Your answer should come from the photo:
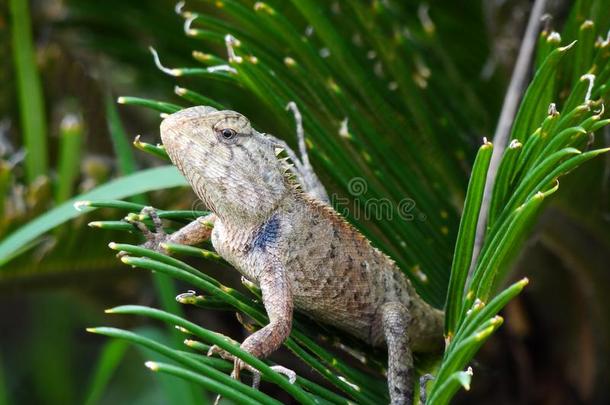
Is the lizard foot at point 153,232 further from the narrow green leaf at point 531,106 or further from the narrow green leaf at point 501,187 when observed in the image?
the narrow green leaf at point 531,106

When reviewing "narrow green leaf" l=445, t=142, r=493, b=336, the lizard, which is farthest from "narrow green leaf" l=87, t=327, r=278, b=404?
"narrow green leaf" l=445, t=142, r=493, b=336

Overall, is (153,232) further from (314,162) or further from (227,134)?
(314,162)

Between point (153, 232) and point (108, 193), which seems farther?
point (108, 193)

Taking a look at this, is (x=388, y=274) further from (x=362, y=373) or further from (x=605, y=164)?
(x=605, y=164)

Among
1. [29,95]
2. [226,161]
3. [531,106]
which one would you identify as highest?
[531,106]

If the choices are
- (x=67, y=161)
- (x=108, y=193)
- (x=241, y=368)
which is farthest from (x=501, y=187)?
(x=67, y=161)

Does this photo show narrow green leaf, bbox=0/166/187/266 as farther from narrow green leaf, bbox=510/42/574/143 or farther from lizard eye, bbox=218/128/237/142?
narrow green leaf, bbox=510/42/574/143

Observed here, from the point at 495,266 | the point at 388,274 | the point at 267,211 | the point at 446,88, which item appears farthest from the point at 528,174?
the point at 446,88
